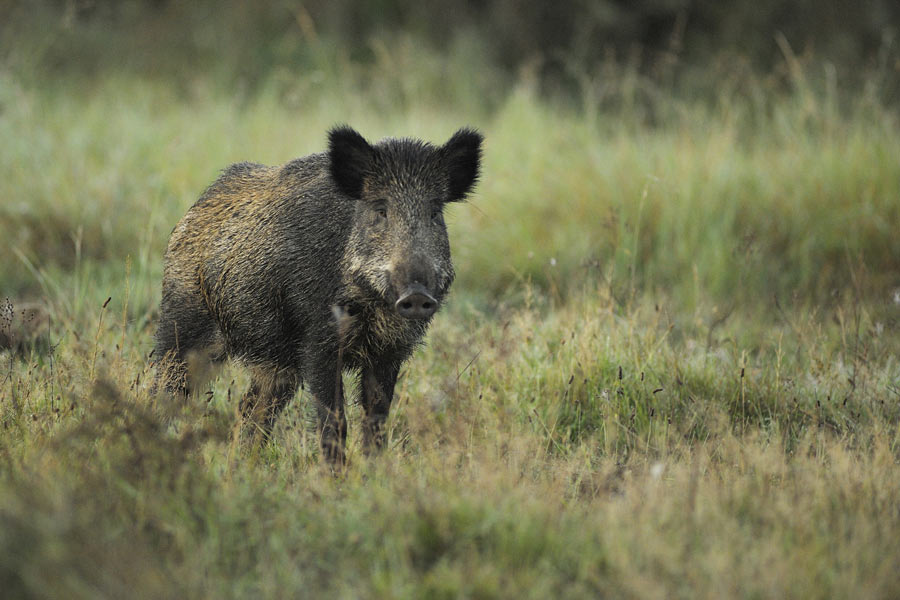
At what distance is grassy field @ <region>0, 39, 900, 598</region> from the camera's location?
2.54m

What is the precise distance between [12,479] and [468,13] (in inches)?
501

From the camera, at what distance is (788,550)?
273 centimetres

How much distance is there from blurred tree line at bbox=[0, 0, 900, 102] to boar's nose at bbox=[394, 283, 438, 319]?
29.0ft

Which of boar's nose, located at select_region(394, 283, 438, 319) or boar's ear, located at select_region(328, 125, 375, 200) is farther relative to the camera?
boar's ear, located at select_region(328, 125, 375, 200)

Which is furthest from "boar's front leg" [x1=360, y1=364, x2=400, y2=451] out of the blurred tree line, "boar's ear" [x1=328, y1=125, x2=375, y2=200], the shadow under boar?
the blurred tree line

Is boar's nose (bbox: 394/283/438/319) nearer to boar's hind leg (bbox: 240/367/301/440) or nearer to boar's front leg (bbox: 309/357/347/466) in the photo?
boar's front leg (bbox: 309/357/347/466)

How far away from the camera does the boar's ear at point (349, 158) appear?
140 inches

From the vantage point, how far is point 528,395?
435 cm

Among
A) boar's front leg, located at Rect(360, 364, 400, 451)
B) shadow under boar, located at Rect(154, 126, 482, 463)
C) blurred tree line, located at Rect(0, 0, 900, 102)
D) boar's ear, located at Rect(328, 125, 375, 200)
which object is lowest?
boar's front leg, located at Rect(360, 364, 400, 451)

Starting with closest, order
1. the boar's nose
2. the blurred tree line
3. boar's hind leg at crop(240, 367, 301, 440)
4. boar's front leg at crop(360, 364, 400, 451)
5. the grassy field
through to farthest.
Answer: the grassy field → the boar's nose → boar's front leg at crop(360, 364, 400, 451) → boar's hind leg at crop(240, 367, 301, 440) → the blurred tree line

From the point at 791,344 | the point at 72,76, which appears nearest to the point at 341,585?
the point at 791,344

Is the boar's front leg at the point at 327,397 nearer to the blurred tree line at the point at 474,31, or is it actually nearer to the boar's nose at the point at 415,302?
the boar's nose at the point at 415,302

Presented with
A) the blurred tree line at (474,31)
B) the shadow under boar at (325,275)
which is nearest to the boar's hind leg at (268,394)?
the shadow under boar at (325,275)

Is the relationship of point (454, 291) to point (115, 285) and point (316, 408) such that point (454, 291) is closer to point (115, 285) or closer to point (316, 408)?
point (115, 285)
